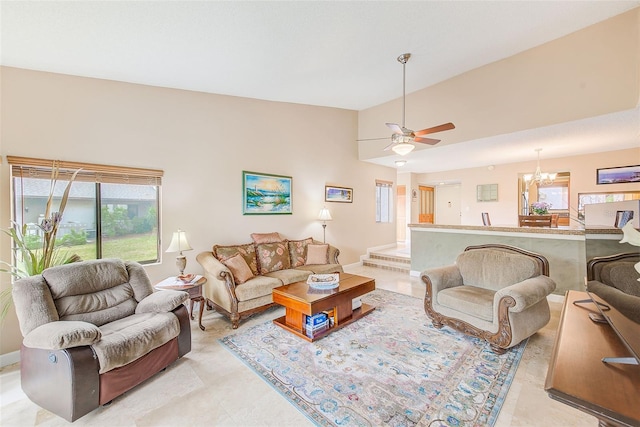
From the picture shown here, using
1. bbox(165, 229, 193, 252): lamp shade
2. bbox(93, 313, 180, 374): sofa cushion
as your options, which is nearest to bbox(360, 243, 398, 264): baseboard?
bbox(165, 229, 193, 252): lamp shade

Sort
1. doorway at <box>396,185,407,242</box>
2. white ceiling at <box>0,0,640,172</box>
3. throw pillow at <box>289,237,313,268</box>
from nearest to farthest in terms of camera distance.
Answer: white ceiling at <box>0,0,640,172</box>, throw pillow at <box>289,237,313,268</box>, doorway at <box>396,185,407,242</box>

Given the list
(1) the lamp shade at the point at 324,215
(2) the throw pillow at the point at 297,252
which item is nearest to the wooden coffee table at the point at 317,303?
(2) the throw pillow at the point at 297,252

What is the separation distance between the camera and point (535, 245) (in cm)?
380

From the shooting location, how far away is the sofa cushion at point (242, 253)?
358 cm

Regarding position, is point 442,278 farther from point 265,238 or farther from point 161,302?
point 161,302

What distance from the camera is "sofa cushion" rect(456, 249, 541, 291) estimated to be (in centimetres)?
274

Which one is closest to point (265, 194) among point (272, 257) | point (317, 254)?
point (272, 257)

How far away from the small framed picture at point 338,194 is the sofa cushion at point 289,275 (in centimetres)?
194

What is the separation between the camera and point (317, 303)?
2.65 metres

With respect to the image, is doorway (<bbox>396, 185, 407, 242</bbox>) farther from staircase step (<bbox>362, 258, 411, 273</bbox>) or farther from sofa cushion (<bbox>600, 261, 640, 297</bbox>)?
sofa cushion (<bbox>600, 261, 640, 297</bbox>)

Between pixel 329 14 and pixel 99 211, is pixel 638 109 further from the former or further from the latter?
pixel 99 211

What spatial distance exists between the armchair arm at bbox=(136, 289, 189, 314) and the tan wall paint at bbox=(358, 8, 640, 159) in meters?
4.03

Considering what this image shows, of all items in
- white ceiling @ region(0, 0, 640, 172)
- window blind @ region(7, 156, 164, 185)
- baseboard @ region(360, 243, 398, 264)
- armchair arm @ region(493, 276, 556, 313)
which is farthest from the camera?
baseboard @ region(360, 243, 398, 264)

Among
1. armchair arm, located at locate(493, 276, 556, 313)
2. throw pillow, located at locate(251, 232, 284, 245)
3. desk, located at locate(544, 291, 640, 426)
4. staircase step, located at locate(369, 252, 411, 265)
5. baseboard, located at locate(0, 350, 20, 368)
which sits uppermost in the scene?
throw pillow, located at locate(251, 232, 284, 245)
